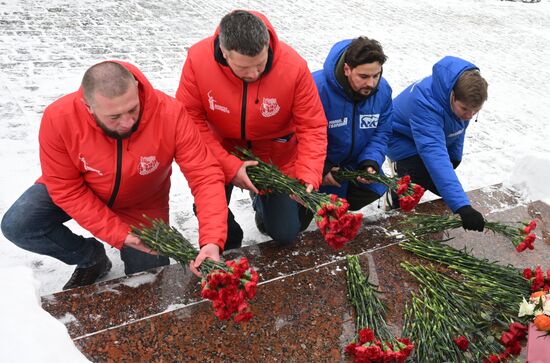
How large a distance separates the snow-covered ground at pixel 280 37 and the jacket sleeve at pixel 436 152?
508 millimetres

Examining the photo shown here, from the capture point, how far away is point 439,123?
3.46 metres

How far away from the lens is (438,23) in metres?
11.1

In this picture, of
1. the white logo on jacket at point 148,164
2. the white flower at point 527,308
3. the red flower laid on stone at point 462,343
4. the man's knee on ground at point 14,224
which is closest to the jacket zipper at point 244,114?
the white logo on jacket at point 148,164

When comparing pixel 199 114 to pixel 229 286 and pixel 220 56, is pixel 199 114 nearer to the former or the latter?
pixel 220 56

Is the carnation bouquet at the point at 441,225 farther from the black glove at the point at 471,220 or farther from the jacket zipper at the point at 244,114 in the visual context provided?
the jacket zipper at the point at 244,114

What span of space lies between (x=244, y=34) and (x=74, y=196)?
123cm

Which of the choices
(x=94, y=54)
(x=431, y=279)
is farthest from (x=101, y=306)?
(x=94, y=54)

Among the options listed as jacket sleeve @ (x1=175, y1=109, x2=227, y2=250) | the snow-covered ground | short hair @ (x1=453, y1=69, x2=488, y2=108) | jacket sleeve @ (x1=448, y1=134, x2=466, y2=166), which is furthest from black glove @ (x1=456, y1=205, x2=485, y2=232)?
jacket sleeve @ (x1=175, y1=109, x2=227, y2=250)

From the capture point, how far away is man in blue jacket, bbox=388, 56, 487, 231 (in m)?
3.18

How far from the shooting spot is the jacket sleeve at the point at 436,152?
10.8 feet

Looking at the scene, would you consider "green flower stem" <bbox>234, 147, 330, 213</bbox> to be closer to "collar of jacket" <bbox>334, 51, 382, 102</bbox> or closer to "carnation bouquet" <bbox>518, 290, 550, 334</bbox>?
"collar of jacket" <bbox>334, 51, 382, 102</bbox>

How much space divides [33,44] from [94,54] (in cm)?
88

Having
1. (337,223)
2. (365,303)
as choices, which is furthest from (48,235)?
(365,303)

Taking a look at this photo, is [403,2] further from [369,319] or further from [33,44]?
[369,319]
